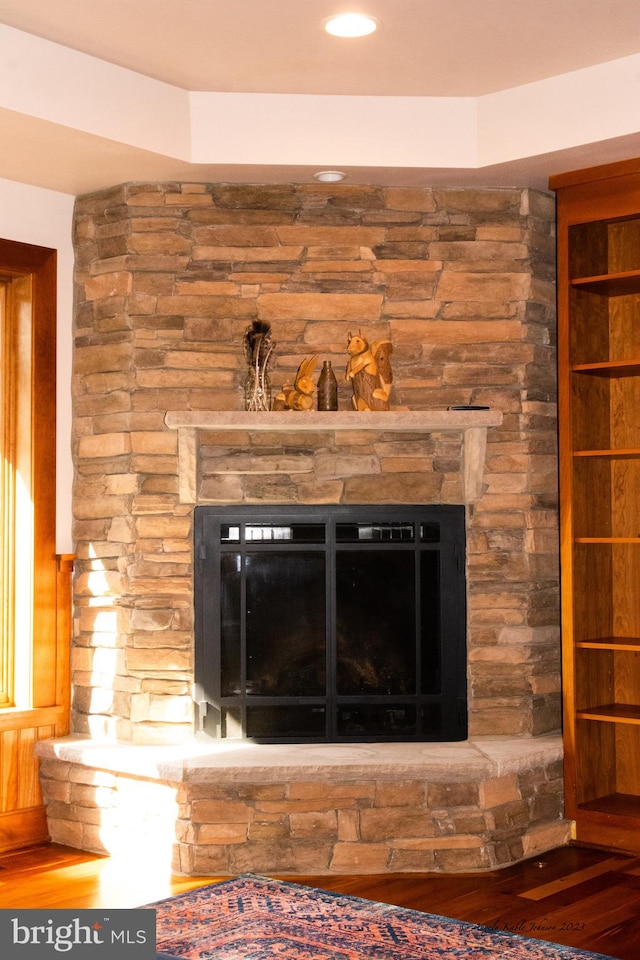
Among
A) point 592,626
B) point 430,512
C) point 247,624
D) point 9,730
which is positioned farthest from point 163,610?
point 592,626

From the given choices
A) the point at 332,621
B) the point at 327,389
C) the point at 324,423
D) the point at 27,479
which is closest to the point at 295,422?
the point at 324,423

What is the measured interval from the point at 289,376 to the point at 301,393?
16 centimetres

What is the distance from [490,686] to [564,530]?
0.69m

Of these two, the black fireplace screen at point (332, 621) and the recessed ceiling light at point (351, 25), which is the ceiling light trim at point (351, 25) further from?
the black fireplace screen at point (332, 621)

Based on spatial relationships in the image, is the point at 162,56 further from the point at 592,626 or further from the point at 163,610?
the point at 592,626

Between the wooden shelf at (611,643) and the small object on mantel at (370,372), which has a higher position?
the small object on mantel at (370,372)

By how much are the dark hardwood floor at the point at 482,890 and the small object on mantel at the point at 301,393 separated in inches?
69.1

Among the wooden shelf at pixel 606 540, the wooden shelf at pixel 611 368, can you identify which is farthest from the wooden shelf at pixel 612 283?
the wooden shelf at pixel 606 540

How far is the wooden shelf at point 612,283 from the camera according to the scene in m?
4.18

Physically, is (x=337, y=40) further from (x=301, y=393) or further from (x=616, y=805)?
(x=616, y=805)

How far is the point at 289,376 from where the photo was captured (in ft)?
14.2

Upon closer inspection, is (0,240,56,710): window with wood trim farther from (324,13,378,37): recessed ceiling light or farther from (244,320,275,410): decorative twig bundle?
(324,13,378,37): recessed ceiling light

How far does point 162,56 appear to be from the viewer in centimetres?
372

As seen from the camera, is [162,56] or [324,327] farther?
[324,327]
